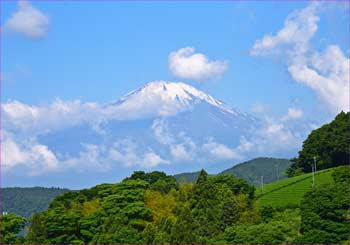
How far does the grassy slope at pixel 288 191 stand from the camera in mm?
47828

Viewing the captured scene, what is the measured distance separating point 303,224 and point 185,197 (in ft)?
34.9

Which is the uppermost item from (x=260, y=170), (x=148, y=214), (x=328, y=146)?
(x=260, y=170)

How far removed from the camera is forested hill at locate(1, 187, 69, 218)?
10100cm

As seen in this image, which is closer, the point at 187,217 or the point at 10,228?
the point at 187,217

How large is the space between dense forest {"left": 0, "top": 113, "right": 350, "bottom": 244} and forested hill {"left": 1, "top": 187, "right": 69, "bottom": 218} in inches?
2098

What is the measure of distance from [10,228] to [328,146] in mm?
34084

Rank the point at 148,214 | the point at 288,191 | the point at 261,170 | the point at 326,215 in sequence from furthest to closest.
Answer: the point at 261,170 < the point at 288,191 < the point at 148,214 < the point at 326,215

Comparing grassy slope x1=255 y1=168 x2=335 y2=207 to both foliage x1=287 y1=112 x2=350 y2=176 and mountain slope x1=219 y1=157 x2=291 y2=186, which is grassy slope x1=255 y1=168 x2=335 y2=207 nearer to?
foliage x1=287 y1=112 x2=350 y2=176

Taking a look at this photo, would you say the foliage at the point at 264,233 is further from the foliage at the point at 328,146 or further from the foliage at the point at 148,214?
the foliage at the point at 328,146

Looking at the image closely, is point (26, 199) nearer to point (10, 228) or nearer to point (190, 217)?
point (10, 228)

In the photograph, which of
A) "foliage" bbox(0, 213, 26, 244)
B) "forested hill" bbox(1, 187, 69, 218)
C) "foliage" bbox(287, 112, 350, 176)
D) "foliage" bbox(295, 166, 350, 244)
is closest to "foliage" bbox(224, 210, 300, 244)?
"foliage" bbox(295, 166, 350, 244)

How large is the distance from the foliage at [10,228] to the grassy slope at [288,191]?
1743 cm

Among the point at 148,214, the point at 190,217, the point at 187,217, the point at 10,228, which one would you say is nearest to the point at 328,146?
the point at 148,214

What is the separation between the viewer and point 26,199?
4294 inches
